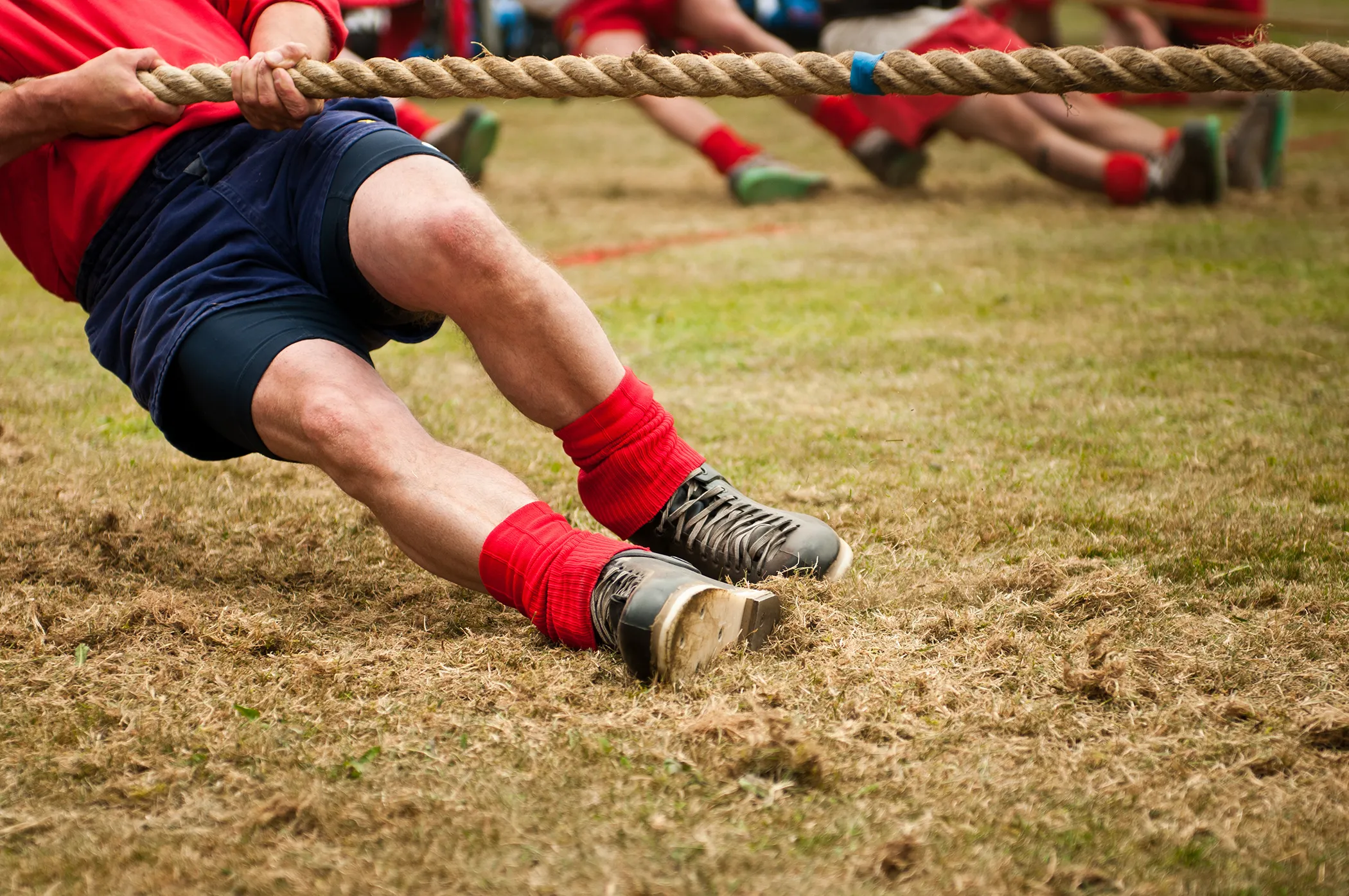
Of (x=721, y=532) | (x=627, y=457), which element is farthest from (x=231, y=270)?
(x=721, y=532)

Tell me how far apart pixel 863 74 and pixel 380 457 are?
75cm

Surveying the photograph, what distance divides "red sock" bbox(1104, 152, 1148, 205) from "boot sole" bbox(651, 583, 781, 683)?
3888 millimetres

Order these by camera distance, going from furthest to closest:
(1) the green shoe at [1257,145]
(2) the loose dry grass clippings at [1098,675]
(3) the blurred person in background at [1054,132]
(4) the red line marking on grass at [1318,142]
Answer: (4) the red line marking on grass at [1318,142] → (1) the green shoe at [1257,145] → (3) the blurred person in background at [1054,132] → (2) the loose dry grass clippings at [1098,675]

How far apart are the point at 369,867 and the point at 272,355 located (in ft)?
2.18

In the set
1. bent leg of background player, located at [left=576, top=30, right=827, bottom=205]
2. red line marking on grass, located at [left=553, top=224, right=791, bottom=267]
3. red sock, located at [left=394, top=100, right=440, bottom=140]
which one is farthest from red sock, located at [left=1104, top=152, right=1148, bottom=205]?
red sock, located at [left=394, top=100, right=440, bottom=140]

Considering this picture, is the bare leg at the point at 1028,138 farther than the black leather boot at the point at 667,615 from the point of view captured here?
Yes

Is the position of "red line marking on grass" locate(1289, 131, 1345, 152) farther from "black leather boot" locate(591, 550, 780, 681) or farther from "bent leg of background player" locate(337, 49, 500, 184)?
"black leather boot" locate(591, 550, 780, 681)

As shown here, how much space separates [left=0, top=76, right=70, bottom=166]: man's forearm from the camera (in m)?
1.61

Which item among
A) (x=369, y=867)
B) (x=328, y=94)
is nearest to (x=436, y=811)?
(x=369, y=867)

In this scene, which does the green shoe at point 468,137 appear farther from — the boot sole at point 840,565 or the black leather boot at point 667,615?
the black leather boot at point 667,615

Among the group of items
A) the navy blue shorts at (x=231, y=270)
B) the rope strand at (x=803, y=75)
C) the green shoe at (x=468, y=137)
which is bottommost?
the green shoe at (x=468, y=137)

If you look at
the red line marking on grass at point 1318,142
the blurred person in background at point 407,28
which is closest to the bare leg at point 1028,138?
the red line marking on grass at point 1318,142

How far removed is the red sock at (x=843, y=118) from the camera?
5.46 metres

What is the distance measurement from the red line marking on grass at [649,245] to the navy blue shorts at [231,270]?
2376 mm
